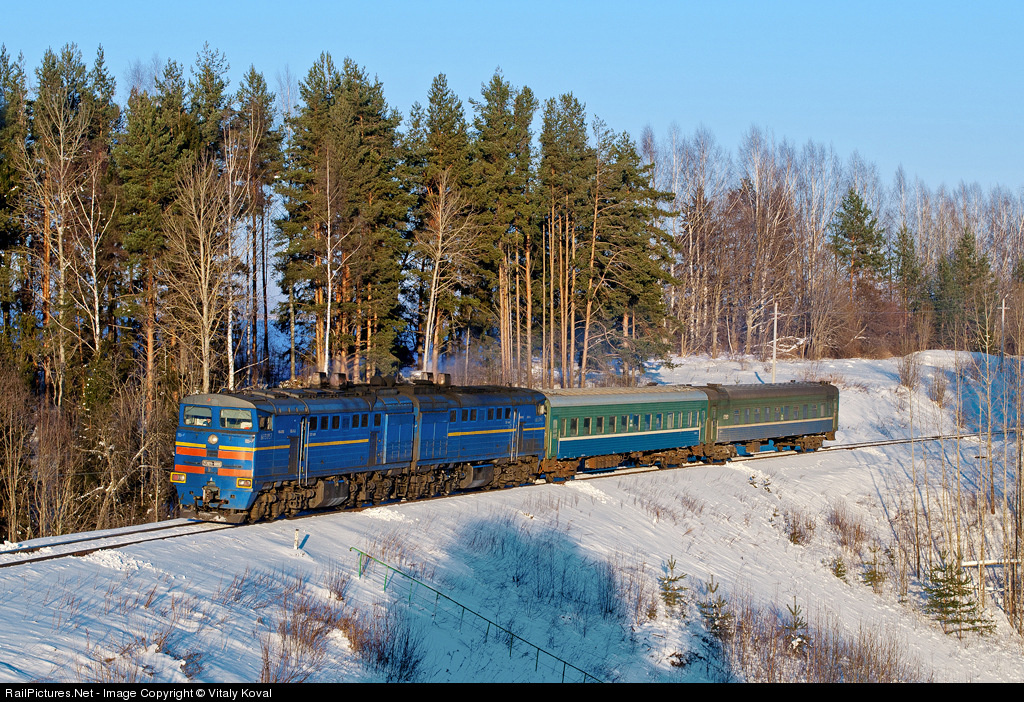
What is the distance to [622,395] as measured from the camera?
32031 mm

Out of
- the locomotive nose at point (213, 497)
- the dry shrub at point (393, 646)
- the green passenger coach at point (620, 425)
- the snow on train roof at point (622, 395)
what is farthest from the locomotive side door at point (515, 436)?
the dry shrub at point (393, 646)

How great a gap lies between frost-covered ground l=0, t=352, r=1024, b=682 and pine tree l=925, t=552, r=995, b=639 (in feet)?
1.77

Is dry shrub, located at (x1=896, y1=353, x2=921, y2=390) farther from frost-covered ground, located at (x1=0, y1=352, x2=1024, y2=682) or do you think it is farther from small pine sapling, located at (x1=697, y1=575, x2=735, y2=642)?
small pine sapling, located at (x1=697, y1=575, x2=735, y2=642)

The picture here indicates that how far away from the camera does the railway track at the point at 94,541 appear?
15148 millimetres

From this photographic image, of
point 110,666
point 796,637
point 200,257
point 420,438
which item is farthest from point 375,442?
point 200,257

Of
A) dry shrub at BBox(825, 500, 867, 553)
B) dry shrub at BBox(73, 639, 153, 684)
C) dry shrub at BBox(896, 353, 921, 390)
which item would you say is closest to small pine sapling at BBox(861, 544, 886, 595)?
dry shrub at BBox(825, 500, 867, 553)

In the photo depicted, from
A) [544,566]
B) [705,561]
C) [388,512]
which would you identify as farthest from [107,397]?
[705,561]

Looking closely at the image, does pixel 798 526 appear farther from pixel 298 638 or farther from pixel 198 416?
pixel 298 638

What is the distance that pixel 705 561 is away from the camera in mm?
24469

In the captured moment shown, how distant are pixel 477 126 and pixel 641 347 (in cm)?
1562

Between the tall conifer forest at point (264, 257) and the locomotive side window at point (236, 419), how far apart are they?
20.6 feet

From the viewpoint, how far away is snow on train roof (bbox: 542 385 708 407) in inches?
1185

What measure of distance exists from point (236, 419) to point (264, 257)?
30.0m

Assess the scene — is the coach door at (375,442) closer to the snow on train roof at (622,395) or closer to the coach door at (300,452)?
the coach door at (300,452)
